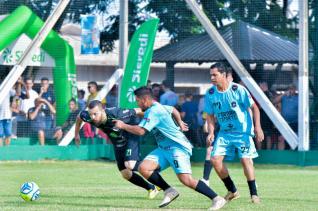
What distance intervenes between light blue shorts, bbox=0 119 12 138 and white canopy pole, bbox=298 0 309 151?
711 centimetres

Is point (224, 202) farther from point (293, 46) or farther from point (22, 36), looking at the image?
point (22, 36)

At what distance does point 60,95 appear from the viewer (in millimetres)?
23859

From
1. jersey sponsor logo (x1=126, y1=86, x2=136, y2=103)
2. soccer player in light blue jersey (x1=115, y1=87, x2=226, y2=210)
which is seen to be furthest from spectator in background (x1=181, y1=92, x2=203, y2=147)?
soccer player in light blue jersey (x1=115, y1=87, x2=226, y2=210)

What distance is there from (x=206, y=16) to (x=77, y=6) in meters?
3.63

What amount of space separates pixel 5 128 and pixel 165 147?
1149cm

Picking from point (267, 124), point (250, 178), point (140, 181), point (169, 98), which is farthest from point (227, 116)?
point (169, 98)

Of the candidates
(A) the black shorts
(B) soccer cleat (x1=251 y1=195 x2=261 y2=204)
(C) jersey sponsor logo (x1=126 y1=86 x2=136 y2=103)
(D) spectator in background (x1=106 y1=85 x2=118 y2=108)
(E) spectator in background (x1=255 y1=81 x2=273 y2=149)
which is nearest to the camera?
(B) soccer cleat (x1=251 y1=195 x2=261 y2=204)

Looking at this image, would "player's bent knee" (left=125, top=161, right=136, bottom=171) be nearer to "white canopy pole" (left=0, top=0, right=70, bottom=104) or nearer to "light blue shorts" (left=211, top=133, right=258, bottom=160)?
"light blue shorts" (left=211, top=133, right=258, bottom=160)

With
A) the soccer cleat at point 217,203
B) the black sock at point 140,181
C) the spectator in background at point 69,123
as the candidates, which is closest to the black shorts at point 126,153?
the black sock at point 140,181

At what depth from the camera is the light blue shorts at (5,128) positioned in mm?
22344

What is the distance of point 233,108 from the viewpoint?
40.1 feet

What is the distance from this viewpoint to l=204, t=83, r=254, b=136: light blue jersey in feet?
40.1

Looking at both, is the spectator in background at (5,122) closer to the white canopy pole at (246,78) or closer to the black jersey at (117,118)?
the white canopy pole at (246,78)

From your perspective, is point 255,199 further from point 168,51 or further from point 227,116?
point 168,51
